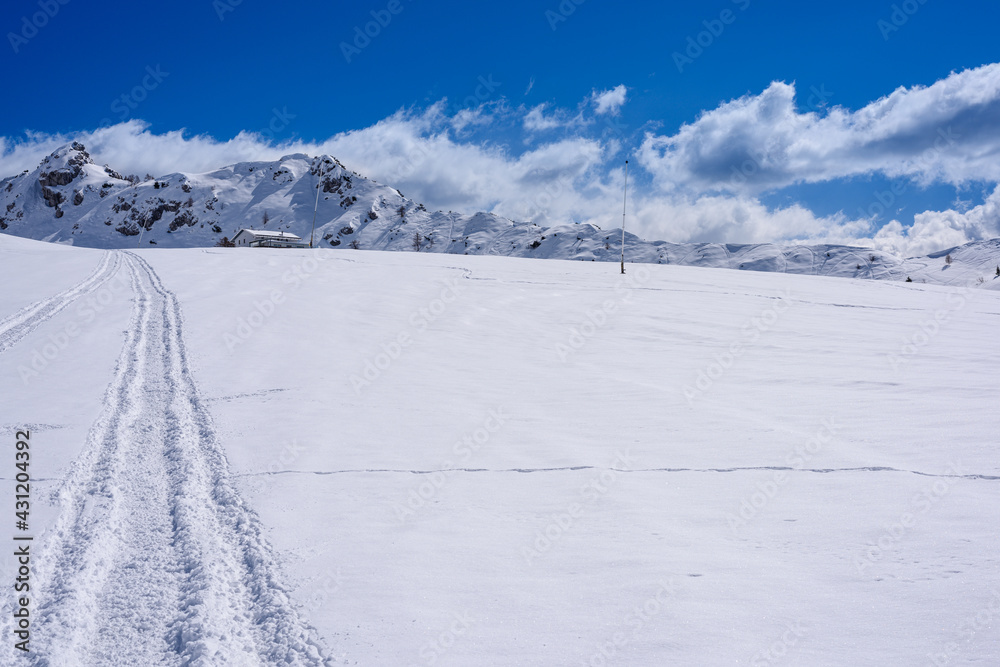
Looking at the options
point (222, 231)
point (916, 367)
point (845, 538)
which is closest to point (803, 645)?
point (845, 538)

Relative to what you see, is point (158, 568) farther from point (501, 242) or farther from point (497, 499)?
point (501, 242)

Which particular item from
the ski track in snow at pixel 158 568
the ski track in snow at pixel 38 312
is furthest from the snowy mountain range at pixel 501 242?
the ski track in snow at pixel 158 568

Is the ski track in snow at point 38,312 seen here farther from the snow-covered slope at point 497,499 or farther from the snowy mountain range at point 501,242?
the snowy mountain range at point 501,242

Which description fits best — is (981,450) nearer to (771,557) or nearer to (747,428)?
(747,428)

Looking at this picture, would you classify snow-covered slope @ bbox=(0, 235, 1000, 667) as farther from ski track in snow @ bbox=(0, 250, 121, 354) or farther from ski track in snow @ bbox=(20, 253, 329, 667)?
ski track in snow @ bbox=(0, 250, 121, 354)

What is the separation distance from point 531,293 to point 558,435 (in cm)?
1260

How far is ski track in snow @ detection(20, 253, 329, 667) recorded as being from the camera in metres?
2.95

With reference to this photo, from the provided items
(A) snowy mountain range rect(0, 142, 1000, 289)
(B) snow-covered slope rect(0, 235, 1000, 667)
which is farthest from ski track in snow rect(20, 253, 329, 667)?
(A) snowy mountain range rect(0, 142, 1000, 289)

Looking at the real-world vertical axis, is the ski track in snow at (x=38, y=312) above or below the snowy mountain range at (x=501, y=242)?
below

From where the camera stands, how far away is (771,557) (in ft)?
12.7

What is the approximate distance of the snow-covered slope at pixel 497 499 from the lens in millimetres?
3105

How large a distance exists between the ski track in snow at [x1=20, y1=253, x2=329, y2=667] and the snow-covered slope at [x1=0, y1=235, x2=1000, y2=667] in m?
0.02

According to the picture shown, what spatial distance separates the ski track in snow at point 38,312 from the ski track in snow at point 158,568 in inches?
252

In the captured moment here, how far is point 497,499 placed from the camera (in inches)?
192
